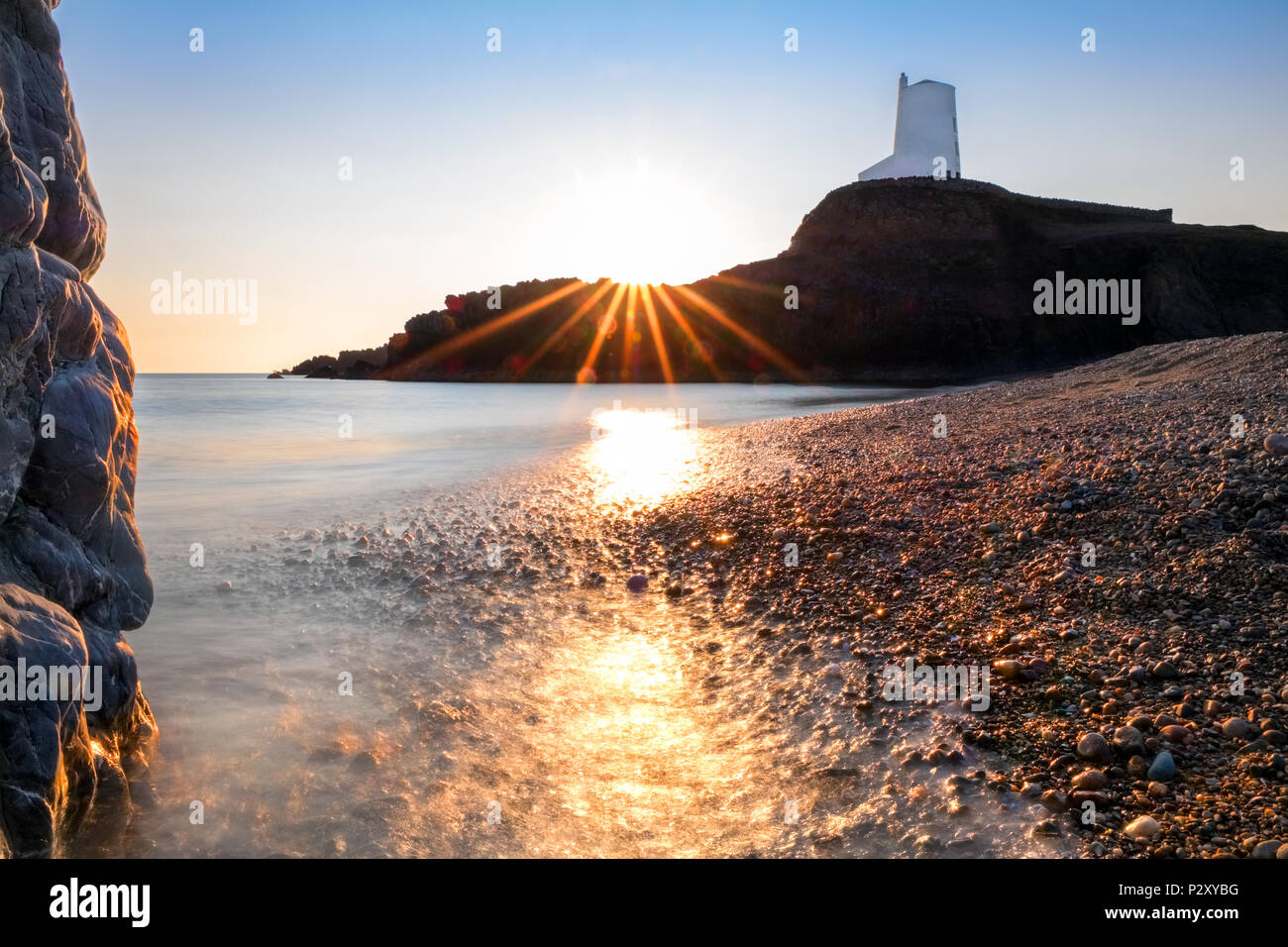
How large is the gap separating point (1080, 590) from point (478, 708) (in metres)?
4.45

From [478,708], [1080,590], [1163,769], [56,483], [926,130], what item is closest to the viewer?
[1163,769]

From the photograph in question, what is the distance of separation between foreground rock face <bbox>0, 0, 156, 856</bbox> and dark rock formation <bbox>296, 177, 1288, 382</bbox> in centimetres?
5695

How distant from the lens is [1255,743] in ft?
11.6

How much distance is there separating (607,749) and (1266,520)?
522 centimetres

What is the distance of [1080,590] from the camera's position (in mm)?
5383

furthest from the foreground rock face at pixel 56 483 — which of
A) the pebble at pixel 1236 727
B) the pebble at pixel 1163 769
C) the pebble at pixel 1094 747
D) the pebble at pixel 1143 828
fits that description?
the pebble at pixel 1236 727

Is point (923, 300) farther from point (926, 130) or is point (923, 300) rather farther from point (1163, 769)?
point (1163, 769)

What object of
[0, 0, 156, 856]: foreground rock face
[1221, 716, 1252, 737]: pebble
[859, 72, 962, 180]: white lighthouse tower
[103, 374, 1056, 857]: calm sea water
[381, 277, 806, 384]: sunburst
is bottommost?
[103, 374, 1056, 857]: calm sea water

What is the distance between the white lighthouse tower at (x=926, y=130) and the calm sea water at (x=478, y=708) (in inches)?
2676

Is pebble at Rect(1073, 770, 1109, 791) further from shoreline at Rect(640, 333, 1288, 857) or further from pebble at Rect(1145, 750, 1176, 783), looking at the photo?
pebble at Rect(1145, 750, 1176, 783)

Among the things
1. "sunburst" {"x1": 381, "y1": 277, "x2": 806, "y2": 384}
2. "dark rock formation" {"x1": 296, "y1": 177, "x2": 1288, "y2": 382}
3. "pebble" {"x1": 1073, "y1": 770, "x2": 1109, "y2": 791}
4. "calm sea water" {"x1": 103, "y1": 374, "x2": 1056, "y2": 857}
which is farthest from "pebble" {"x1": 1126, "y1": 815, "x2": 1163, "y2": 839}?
"sunburst" {"x1": 381, "y1": 277, "x2": 806, "y2": 384}

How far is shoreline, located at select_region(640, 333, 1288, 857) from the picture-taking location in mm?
3482

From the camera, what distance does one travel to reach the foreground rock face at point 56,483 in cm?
327

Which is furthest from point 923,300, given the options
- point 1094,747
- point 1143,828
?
point 1143,828
